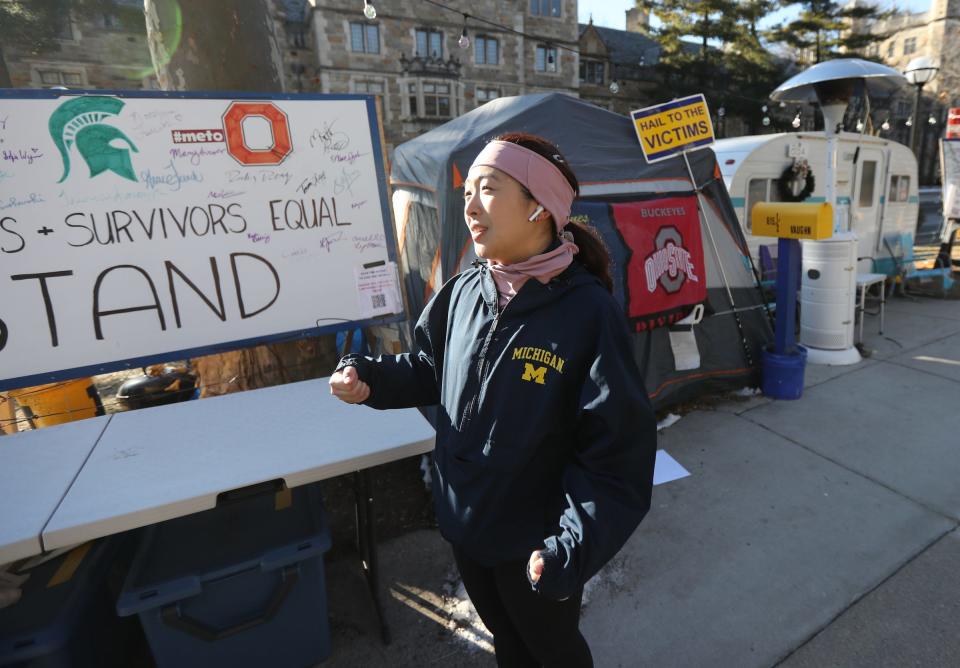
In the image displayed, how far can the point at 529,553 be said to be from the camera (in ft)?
4.69

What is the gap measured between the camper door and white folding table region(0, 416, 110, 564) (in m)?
9.76

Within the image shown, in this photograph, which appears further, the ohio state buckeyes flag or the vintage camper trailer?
the vintage camper trailer

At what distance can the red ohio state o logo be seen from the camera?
2590 mm

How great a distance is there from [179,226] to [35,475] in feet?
4.20

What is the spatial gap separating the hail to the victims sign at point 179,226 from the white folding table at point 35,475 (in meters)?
0.40

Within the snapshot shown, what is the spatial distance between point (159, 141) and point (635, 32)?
44.5 meters

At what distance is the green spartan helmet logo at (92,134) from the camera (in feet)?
7.54

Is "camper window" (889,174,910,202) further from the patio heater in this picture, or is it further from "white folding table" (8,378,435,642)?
"white folding table" (8,378,435,642)
